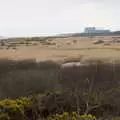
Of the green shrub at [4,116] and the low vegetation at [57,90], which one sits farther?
the low vegetation at [57,90]

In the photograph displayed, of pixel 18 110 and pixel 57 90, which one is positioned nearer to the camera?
pixel 18 110

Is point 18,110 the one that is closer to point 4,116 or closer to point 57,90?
point 4,116

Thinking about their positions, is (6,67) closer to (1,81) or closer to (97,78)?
(1,81)

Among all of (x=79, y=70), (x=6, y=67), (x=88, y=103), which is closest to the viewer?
(x=88, y=103)

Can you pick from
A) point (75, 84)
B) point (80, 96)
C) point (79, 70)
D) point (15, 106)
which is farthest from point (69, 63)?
point (15, 106)

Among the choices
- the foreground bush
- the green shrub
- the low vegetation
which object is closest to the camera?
the green shrub

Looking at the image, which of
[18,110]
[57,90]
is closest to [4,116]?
[18,110]

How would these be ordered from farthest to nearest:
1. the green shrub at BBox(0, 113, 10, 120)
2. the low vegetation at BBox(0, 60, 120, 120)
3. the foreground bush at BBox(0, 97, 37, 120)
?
the low vegetation at BBox(0, 60, 120, 120), the foreground bush at BBox(0, 97, 37, 120), the green shrub at BBox(0, 113, 10, 120)

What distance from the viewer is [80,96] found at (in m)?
23.8

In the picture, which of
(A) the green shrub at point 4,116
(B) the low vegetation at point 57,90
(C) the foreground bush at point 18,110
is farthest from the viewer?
(B) the low vegetation at point 57,90

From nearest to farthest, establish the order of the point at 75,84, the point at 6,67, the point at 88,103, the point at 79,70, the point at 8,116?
the point at 8,116
the point at 88,103
the point at 75,84
the point at 79,70
the point at 6,67

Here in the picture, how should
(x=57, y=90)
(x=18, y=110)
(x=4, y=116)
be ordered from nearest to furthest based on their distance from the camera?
(x=4, y=116), (x=18, y=110), (x=57, y=90)

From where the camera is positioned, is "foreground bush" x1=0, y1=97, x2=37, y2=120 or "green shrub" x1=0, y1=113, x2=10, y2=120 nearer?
"green shrub" x1=0, y1=113, x2=10, y2=120

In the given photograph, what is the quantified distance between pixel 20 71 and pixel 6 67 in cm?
223
